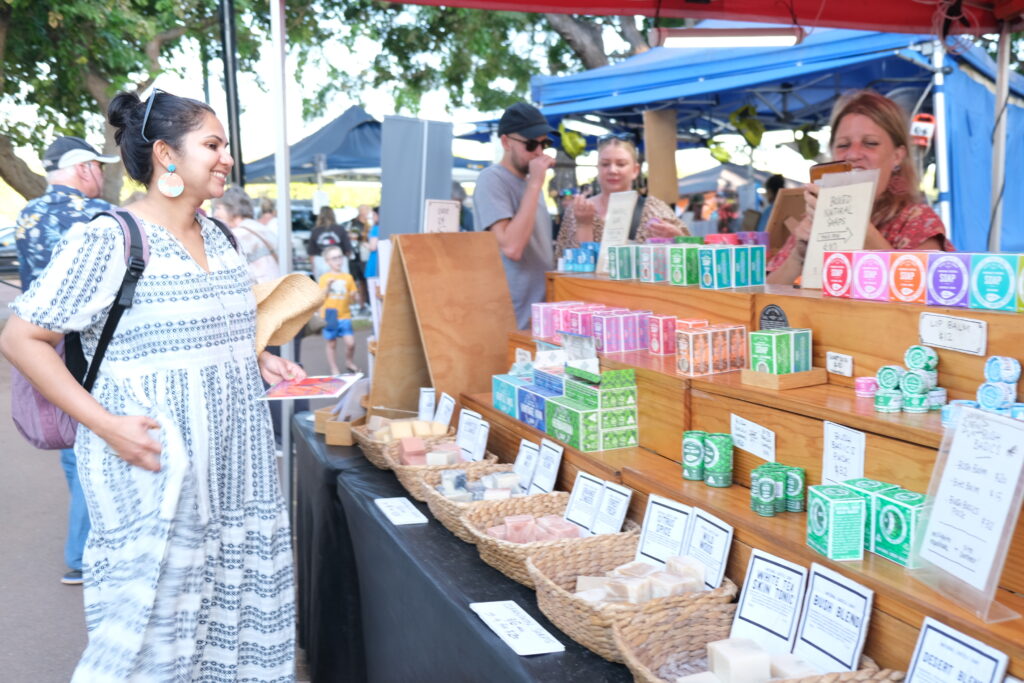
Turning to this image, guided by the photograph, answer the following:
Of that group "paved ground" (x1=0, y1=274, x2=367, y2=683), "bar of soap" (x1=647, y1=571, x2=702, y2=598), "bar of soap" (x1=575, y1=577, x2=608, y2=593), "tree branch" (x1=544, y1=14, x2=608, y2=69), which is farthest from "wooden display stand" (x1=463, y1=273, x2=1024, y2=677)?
"tree branch" (x1=544, y1=14, x2=608, y2=69)

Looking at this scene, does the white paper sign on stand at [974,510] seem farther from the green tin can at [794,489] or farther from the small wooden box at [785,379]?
the small wooden box at [785,379]

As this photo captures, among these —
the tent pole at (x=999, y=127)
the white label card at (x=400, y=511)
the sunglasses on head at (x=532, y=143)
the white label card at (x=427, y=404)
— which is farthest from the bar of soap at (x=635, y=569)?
the tent pole at (x=999, y=127)

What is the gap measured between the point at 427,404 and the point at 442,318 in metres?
0.28

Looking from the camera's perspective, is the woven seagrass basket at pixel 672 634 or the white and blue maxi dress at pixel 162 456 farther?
the white and blue maxi dress at pixel 162 456

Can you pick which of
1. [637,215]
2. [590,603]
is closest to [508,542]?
[590,603]

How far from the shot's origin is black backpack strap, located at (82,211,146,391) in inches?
71.8

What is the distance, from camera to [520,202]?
10.9 feet

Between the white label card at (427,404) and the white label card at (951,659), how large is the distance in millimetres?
1828

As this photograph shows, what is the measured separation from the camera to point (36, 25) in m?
10.3

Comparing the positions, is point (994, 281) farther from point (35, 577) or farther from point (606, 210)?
point (35, 577)

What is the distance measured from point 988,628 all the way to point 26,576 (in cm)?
409

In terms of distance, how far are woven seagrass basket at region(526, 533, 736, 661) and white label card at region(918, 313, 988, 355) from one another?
553mm

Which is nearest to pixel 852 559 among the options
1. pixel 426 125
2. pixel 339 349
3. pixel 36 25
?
pixel 426 125

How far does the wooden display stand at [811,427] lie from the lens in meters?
1.24
